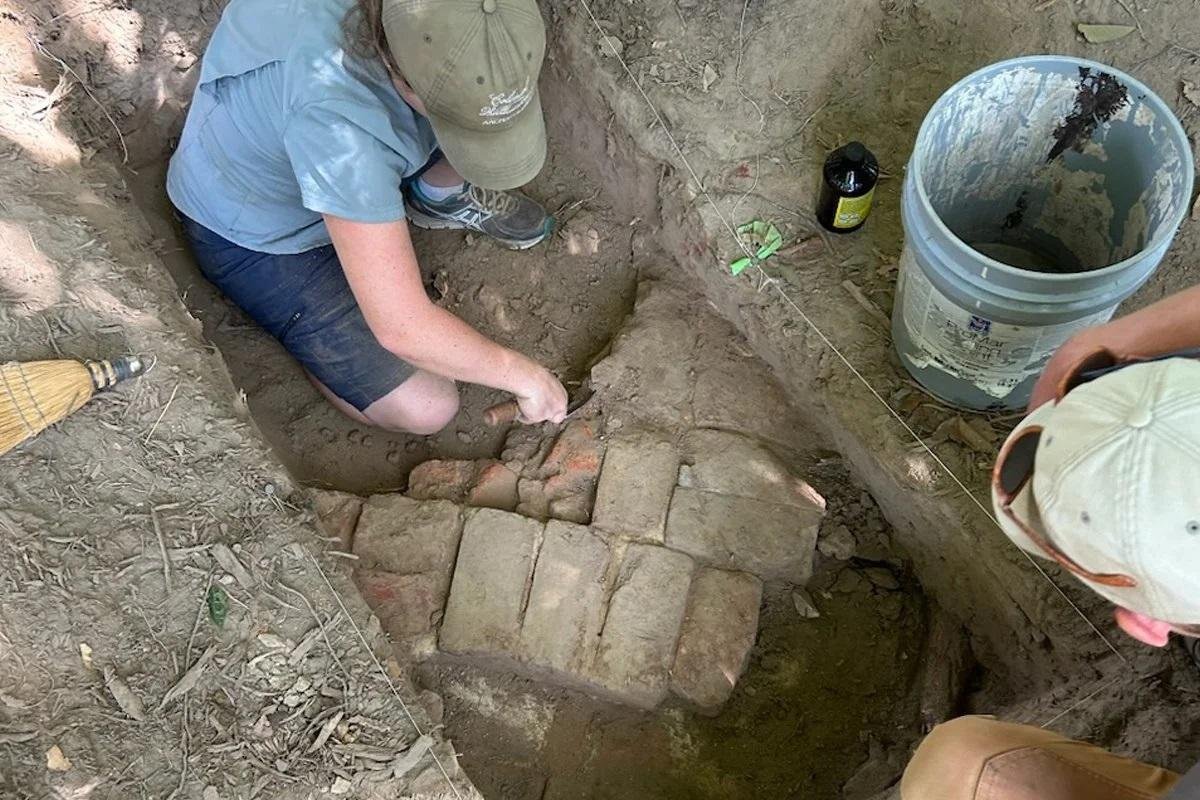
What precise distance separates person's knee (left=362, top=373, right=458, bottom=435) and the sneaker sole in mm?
480

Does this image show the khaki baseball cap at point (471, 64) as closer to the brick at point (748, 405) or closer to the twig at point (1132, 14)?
the brick at point (748, 405)

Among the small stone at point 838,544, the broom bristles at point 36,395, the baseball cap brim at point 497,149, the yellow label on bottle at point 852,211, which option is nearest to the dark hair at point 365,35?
the baseball cap brim at point 497,149

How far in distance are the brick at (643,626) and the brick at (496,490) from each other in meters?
0.37

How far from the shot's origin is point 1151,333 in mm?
1484

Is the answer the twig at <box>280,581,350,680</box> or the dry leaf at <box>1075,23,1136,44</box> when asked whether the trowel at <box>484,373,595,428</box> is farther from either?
the dry leaf at <box>1075,23,1136,44</box>

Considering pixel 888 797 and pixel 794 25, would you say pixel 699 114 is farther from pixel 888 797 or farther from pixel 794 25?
pixel 888 797

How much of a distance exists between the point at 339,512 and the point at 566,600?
2.12 ft

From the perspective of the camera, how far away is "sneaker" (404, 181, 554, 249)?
2734 mm

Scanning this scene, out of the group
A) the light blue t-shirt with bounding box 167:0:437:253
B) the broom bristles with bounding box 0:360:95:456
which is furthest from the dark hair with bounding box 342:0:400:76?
the broom bristles with bounding box 0:360:95:456

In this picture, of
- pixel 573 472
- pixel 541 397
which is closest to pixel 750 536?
pixel 573 472

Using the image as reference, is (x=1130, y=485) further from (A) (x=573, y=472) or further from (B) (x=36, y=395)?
(B) (x=36, y=395)

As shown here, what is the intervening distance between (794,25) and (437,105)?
123 centimetres

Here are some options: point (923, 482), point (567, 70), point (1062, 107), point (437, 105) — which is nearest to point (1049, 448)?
point (923, 482)

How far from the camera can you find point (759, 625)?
8.03 feet
